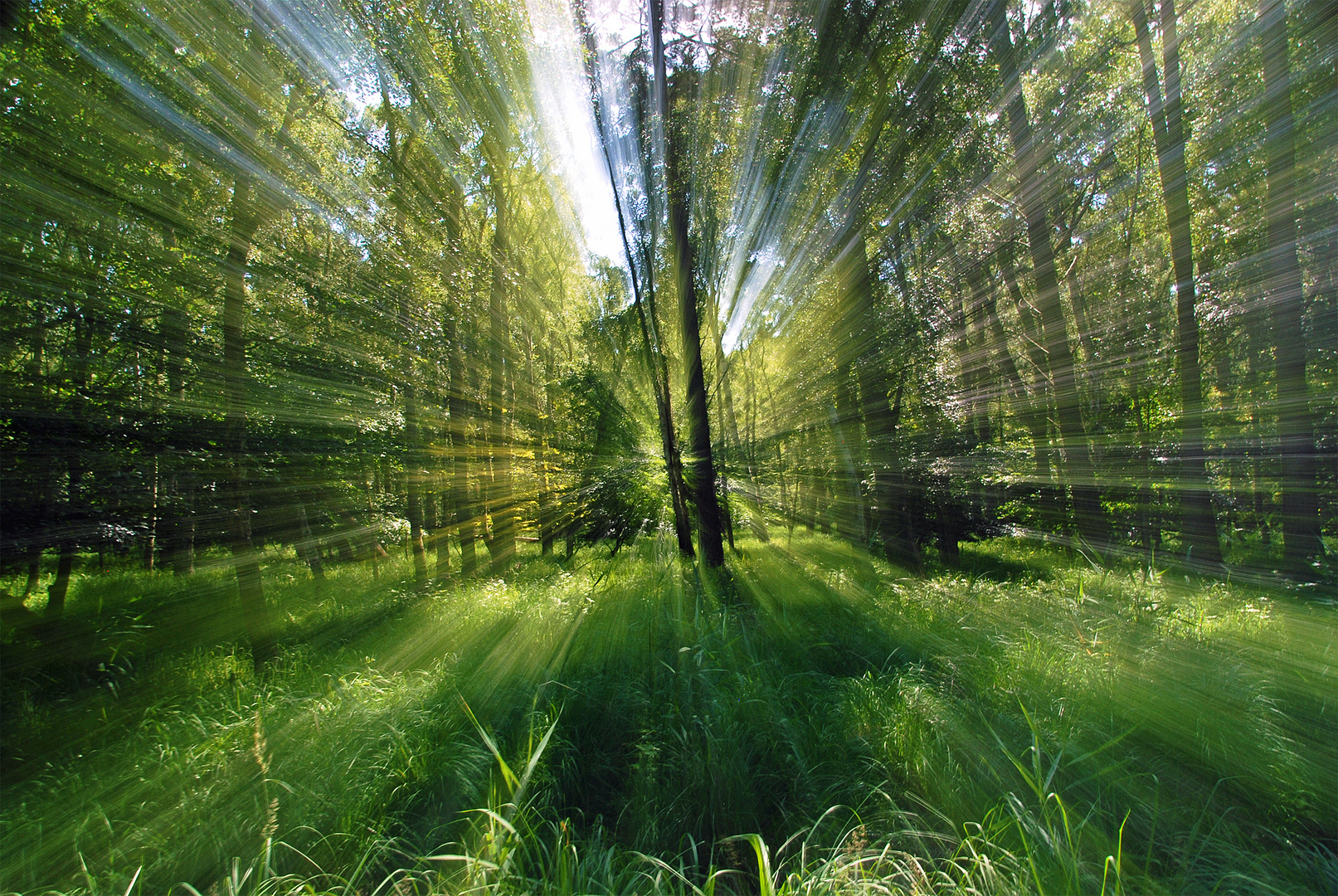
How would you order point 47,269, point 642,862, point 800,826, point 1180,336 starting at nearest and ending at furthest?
point 642,862
point 800,826
point 47,269
point 1180,336

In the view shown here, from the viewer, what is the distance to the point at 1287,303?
A: 543 centimetres

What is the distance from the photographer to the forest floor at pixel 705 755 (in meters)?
2.29

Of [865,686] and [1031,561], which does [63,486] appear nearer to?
[865,686]

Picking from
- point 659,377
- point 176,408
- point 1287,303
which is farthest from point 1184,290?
point 176,408

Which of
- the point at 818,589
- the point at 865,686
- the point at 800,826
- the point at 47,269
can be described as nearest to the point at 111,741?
the point at 47,269

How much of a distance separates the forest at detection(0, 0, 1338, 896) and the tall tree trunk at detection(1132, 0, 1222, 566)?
73mm

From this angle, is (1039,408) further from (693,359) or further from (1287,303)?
(693,359)

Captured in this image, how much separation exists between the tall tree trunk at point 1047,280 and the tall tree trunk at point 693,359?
457 cm

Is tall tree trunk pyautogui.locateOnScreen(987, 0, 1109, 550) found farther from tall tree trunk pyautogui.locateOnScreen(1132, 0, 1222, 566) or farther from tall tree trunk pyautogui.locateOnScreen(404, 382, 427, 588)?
tall tree trunk pyautogui.locateOnScreen(404, 382, 427, 588)

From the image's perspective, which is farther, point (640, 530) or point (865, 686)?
point (640, 530)

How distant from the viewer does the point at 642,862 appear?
2.47 m

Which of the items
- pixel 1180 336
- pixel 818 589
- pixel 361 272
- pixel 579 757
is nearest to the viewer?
pixel 579 757

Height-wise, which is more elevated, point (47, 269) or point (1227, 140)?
point (1227, 140)

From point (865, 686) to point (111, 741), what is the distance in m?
5.72
